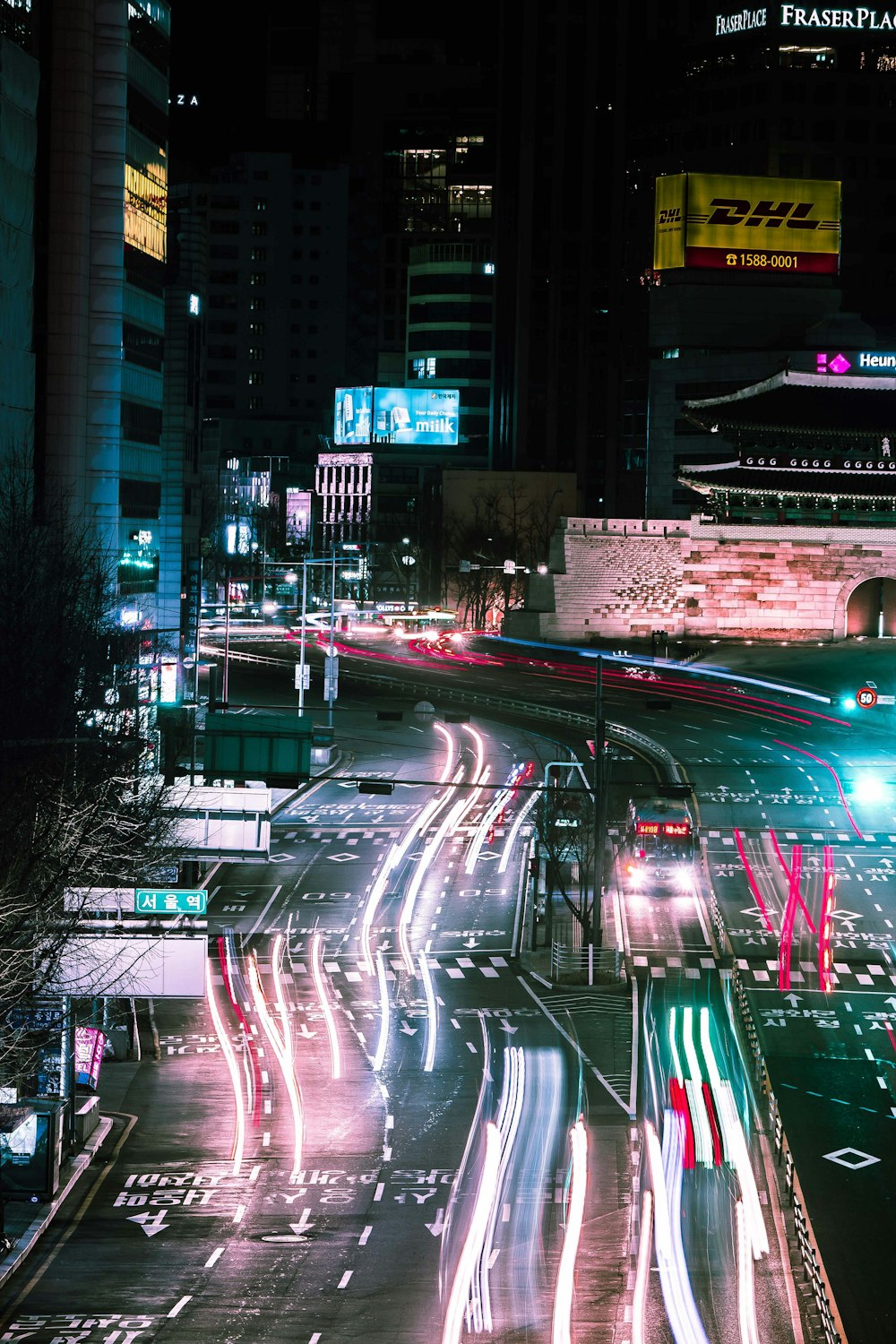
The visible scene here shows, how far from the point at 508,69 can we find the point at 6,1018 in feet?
558

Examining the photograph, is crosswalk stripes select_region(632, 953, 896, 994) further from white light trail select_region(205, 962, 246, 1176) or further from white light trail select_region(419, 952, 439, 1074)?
white light trail select_region(205, 962, 246, 1176)

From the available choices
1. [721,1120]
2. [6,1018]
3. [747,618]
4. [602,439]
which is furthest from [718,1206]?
[602,439]

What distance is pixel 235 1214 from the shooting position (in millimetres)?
34062

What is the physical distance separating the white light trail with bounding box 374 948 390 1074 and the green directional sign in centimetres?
583

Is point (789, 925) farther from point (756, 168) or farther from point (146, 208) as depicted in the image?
point (756, 168)

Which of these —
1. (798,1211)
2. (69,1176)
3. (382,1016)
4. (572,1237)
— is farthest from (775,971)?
(69,1176)

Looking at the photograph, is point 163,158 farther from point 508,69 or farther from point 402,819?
point 508,69

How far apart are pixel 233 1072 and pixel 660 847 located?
82.8 ft

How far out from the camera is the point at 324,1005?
4872 cm

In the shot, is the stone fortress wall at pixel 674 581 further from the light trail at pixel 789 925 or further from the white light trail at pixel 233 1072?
the white light trail at pixel 233 1072

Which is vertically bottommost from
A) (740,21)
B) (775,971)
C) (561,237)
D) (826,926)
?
(775,971)

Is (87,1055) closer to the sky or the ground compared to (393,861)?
closer to the ground

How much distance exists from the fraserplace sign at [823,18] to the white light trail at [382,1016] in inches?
5519

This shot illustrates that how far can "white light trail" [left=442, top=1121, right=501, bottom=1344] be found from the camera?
2906 centimetres
